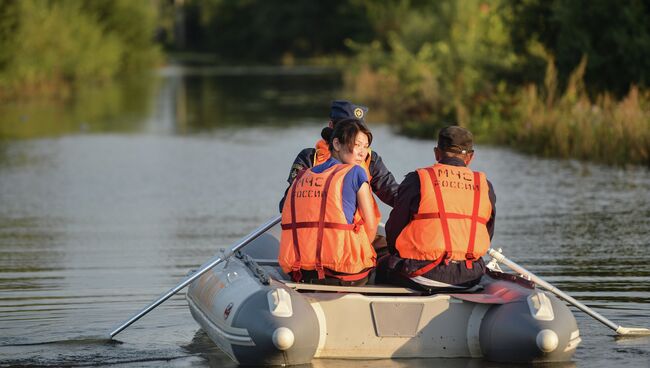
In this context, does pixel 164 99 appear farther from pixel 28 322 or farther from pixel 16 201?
pixel 28 322

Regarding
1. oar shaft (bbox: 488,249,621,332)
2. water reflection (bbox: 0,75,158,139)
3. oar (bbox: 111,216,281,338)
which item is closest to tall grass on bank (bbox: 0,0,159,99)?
water reflection (bbox: 0,75,158,139)

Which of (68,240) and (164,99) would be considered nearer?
(68,240)

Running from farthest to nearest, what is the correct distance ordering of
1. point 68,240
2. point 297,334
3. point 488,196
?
point 68,240 → point 488,196 → point 297,334

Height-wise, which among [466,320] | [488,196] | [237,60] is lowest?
[237,60]

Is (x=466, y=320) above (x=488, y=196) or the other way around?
the other way around

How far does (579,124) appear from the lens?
2267 centimetres

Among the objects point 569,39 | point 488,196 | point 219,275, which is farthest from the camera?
point 569,39

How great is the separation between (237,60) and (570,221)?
7877cm

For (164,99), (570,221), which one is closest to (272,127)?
(164,99)

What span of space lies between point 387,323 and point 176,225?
7.49m

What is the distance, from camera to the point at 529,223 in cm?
1555

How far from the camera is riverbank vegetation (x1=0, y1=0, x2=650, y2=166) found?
23.2 m

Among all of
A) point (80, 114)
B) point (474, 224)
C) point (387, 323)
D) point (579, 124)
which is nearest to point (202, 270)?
point (387, 323)

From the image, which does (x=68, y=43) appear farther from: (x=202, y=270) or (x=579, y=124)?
(x=202, y=270)
